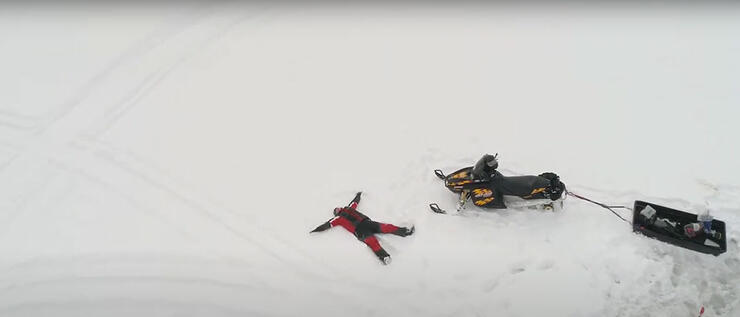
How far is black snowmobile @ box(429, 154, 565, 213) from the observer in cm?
358

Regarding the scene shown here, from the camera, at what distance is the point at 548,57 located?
17.4 feet

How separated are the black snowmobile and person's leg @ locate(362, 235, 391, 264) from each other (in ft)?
2.32

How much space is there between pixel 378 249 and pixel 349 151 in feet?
3.77

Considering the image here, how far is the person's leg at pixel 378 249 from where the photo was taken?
11.7ft

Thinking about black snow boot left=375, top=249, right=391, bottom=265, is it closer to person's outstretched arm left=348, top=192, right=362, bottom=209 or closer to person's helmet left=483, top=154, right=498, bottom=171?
person's outstretched arm left=348, top=192, right=362, bottom=209

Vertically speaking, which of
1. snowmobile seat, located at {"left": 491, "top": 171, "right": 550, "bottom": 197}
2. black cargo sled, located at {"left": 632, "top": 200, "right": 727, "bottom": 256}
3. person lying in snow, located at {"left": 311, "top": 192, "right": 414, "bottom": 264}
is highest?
person lying in snow, located at {"left": 311, "top": 192, "right": 414, "bottom": 264}

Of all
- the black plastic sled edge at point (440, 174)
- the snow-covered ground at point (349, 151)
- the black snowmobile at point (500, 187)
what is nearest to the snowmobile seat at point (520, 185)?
the black snowmobile at point (500, 187)

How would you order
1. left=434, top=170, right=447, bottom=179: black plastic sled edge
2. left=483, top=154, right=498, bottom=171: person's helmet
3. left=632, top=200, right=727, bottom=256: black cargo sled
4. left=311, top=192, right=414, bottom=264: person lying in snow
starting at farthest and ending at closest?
left=434, top=170, right=447, bottom=179: black plastic sled edge
left=311, top=192, right=414, bottom=264: person lying in snow
left=483, top=154, right=498, bottom=171: person's helmet
left=632, top=200, right=727, bottom=256: black cargo sled

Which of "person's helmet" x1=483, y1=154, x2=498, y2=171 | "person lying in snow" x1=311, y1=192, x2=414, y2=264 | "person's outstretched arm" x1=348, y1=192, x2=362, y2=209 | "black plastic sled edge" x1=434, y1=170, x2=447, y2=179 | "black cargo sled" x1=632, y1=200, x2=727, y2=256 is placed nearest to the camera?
"black cargo sled" x1=632, y1=200, x2=727, y2=256

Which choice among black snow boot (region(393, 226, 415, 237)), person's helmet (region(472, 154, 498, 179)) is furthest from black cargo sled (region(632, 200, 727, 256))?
black snow boot (region(393, 226, 415, 237))

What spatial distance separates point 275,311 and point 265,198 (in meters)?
1.03

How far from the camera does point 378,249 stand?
3.60 metres

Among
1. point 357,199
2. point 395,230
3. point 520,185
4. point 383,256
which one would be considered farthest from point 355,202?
point 520,185

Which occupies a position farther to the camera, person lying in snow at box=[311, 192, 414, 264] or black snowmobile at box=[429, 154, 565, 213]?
person lying in snow at box=[311, 192, 414, 264]
